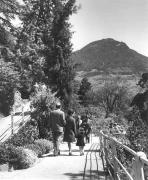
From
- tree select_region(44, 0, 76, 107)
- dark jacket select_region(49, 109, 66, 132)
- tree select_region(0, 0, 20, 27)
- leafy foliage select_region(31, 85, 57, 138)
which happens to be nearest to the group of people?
dark jacket select_region(49, 109, 66, 132)

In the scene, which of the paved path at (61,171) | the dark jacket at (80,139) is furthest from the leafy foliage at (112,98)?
the paved path at (61,171)

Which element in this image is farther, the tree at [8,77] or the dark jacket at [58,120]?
the tree at [8,77]

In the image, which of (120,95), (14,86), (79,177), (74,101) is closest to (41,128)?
(14,86)

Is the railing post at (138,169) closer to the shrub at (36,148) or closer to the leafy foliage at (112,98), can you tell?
the shrub at (36,148)

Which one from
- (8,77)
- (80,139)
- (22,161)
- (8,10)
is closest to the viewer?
(22,161)

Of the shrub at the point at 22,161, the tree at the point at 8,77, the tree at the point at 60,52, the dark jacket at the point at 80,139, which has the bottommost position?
the shrub at the point at 22,161

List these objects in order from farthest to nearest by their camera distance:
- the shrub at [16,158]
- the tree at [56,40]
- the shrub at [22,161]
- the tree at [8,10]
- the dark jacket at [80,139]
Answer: the tree at [56,40] → the tree at [8,10] → the dark jacket at [80,139] → the shrub at [22,161] → the shrub at [16,158]

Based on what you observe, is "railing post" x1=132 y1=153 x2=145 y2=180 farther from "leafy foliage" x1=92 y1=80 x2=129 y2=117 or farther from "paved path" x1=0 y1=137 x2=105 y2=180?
"leafy foliage" x1=92 y1=80 x2=129 y2=117

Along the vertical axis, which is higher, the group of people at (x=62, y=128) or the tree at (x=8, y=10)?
the tree at (x=8, y=10)

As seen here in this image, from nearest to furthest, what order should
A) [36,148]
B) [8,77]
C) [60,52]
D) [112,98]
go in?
[36,148] < [8,77] < [60,52] < [112,98]

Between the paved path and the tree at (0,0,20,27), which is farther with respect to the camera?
the tree at (0,0,20,27)

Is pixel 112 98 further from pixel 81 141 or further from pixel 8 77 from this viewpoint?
pixel 81 141

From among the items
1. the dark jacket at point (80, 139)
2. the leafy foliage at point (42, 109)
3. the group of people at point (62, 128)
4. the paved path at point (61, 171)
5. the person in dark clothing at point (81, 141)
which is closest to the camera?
the paved path at point (61, 171)

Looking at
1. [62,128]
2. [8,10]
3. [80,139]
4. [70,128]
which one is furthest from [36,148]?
[8,10]
